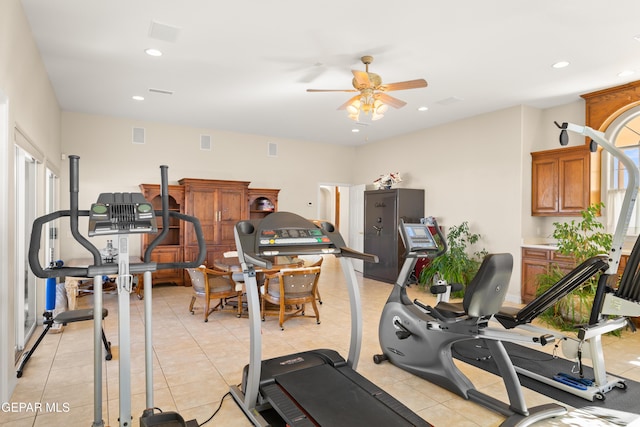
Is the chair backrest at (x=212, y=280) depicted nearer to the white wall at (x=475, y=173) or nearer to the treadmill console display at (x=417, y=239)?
the treadmill console display at (x=417, y=239)

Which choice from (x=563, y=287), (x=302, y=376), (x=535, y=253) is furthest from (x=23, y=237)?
(x=535, y=253)

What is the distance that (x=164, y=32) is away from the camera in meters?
3.63

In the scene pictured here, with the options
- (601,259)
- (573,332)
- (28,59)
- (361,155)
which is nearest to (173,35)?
(28,59)

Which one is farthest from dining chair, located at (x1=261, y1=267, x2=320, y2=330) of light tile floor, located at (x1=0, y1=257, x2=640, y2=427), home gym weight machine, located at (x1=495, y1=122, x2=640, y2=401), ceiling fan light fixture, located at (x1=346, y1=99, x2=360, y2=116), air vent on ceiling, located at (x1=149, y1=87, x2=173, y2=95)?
air vent on ceiling, located at (x1=149, y1=87, x2=173, y2=95)

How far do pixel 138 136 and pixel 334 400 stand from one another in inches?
254

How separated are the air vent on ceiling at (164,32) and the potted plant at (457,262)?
185 inches

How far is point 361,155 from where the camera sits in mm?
9352

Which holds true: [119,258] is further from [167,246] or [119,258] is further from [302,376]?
[167,246]

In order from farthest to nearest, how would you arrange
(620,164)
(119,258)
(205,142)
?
(205,142), (620,164), (119,258)

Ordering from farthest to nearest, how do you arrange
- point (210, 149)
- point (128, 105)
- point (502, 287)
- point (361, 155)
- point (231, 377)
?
point (361, 155) < point (210, 149) < point (128, 105) < point (231, 377) < point (502, 287)

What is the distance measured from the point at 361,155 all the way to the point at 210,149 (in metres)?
3.58

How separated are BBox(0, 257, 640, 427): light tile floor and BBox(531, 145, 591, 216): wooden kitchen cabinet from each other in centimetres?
193

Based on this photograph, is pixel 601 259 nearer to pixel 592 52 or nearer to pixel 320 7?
pixel 592 52

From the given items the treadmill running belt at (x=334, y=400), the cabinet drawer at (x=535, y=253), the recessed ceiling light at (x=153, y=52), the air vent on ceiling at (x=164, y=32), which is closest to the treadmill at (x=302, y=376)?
the treadmill running belt at (x=334, y=400)
